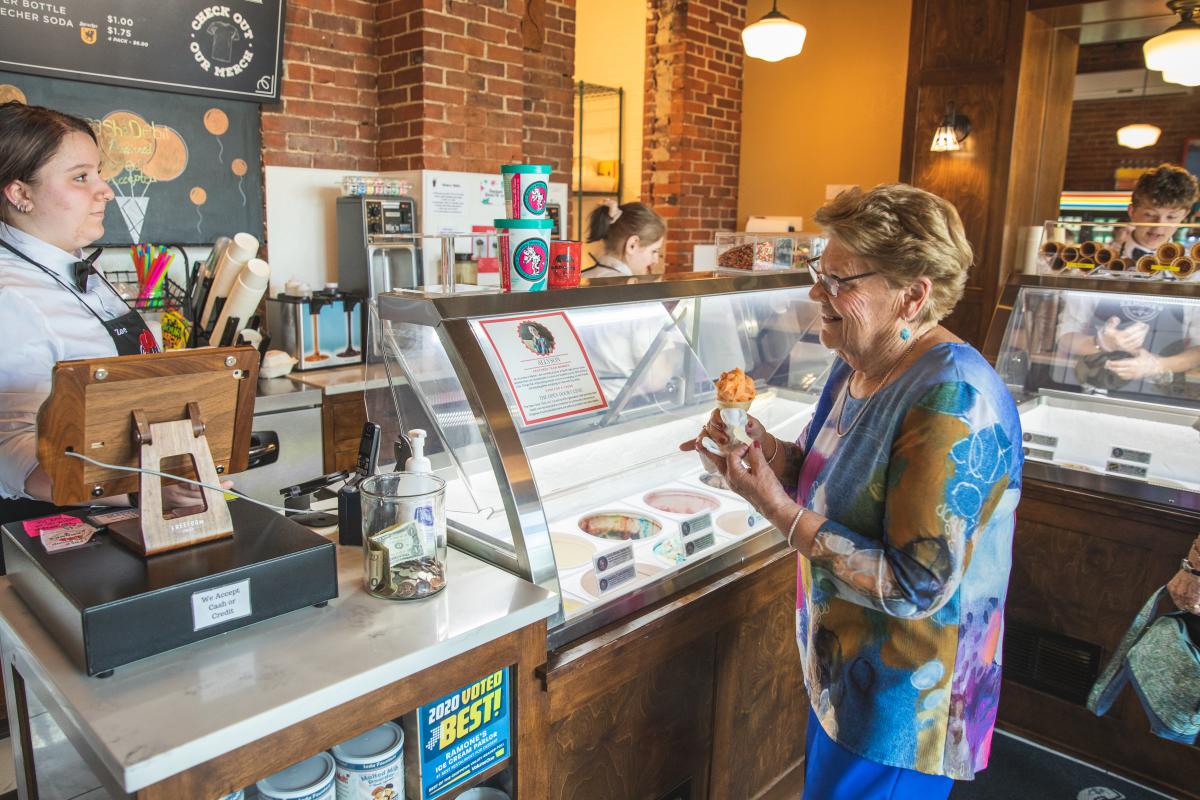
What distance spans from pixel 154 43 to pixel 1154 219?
15.5ft

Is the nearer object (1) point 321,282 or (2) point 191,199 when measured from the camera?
(2) point 191,199

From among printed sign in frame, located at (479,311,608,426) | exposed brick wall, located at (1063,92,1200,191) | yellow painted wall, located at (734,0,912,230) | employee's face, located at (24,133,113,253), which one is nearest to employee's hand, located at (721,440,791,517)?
printed sign in frame, located at (479,311,608,426)

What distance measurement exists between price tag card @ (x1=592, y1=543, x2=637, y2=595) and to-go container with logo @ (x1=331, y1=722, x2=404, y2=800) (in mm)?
492

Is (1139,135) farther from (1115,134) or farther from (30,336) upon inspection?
(30,336)

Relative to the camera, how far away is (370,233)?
4.06 m

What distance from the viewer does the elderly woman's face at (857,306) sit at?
1493 millimetres

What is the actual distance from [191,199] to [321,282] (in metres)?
0.76

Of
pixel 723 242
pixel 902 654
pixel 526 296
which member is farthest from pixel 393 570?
pixel 723 242

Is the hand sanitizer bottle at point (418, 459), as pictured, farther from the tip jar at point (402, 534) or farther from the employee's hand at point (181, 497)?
the employee's hand at point (181, 497)

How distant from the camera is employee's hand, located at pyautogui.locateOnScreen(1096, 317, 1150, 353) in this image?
2941 millimetres

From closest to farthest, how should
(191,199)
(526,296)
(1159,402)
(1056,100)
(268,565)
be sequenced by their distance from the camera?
(268,565), (526,296), (1159,402), (191,199), (1056,100)

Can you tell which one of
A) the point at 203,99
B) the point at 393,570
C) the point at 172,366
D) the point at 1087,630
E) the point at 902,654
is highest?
the point at 203,99

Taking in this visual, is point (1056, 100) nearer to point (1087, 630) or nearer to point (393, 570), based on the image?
point (1087, 630)

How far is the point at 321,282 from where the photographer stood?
445cm
